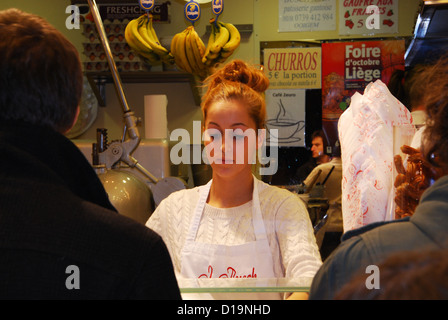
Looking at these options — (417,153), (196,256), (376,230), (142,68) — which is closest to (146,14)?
(142,68)

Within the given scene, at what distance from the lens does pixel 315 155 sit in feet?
3.69

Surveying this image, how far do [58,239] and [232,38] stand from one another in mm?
774

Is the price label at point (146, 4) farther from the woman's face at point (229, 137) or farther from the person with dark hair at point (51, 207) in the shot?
the person with dark hair at point (51, 207)

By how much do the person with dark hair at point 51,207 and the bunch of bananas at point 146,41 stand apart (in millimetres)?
572

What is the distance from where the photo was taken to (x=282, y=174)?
1.13 metres

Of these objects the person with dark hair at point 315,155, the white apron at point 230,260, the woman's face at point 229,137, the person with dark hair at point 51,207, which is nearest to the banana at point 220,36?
the woman's face at point 229,137

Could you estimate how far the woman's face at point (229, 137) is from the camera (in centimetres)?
98

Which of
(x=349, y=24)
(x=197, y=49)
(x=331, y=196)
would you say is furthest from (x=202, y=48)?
(x=331, y=196)

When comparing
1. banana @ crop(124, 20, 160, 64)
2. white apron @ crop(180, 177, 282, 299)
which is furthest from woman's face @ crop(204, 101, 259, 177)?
banana @ crop(124, 20, 160, 64)

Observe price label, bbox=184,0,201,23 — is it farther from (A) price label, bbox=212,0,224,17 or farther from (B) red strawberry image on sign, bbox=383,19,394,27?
(B) red strawberry image on sign, bbox=383,19,394,27

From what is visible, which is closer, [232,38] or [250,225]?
[250,225]

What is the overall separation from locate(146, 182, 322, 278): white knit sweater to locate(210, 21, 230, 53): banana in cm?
35

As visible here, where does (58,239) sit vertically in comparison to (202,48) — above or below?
below

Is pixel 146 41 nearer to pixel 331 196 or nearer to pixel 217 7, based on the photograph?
pixel 217 7
